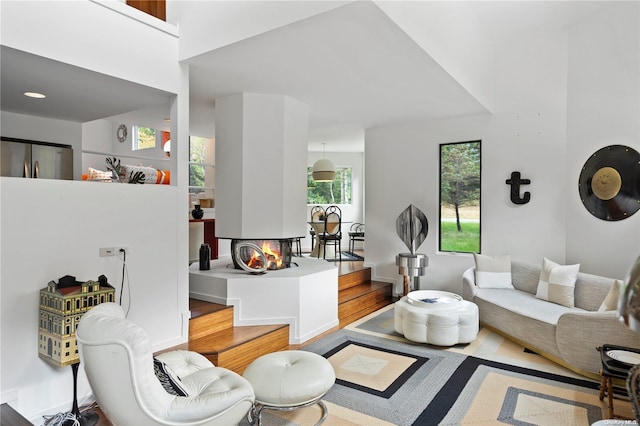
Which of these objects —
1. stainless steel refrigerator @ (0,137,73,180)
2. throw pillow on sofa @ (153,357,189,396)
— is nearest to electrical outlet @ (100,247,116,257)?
throw pillow on sofa @ (153,357,189,396)

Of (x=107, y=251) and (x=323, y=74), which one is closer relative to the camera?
(x=107, y=251)

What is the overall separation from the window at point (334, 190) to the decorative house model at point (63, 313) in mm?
7457

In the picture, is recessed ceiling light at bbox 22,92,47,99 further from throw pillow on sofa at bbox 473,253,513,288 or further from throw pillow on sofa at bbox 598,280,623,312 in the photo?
throw pillow on sofa at bbox 598,280,623,312

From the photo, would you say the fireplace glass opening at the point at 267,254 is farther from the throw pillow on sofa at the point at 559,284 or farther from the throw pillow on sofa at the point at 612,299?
the throw pillow on sofa at the point at 612,299

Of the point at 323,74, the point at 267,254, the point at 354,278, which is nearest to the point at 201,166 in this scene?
the point at 354,278

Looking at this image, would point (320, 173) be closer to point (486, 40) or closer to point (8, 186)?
point (486, 40)

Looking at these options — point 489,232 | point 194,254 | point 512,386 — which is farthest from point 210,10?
point 489,232

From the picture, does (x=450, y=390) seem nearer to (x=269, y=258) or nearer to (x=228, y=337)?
(x=228, y=337)

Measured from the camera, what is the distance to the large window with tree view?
17.9ft

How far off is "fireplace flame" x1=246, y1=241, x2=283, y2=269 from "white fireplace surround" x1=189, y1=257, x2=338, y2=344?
0.41 feet

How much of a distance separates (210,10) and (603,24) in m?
4.32

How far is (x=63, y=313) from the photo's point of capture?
7.55 ft

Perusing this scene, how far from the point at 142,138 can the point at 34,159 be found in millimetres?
4844

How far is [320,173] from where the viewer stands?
7.86 meters
